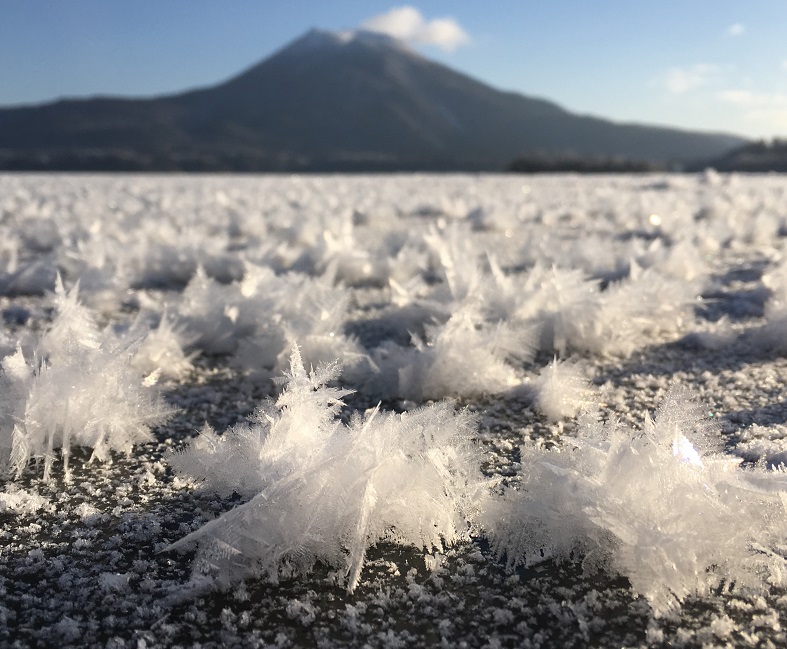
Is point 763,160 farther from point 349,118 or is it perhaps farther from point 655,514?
point 349,118

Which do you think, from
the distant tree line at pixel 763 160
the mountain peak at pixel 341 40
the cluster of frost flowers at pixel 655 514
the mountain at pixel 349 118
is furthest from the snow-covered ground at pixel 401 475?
the mountain peak at pixel 341 40

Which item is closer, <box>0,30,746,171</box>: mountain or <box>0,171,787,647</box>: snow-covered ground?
<box>0,171,787,647</box>: snow-covered ground

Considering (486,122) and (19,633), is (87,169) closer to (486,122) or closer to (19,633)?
(19,633)

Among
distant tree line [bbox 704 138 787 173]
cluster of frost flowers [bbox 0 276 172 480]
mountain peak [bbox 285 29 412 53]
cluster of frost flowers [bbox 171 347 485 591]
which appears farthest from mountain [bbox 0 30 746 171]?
cluster of frost flowers [bbox 171 347 485 591]

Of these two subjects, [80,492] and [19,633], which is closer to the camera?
[19,633]

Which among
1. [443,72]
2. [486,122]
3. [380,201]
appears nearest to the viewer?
[380,201]

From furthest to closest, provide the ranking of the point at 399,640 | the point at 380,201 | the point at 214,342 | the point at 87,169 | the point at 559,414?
the point at 87,169, the point at 380,201, the point at 214,342, the point at 559,414, the point at 399,640

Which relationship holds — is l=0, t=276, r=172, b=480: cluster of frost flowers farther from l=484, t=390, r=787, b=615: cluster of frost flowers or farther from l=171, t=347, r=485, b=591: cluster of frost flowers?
l=484, t=390, r=787, b=615: cluster of frost flowers

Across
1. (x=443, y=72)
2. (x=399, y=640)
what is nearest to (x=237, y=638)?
(x=399, y=640)
